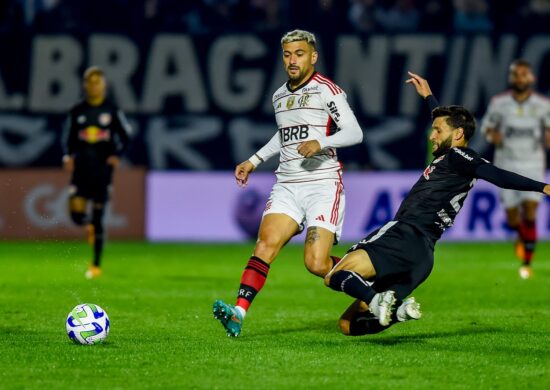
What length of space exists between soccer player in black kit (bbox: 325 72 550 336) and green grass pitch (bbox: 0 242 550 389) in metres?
0.38

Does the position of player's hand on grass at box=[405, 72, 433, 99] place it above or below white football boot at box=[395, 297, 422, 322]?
above

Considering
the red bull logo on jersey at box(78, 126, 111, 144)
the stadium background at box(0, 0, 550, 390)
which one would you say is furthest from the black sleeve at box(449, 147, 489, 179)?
the red bull logo on jersey at box(78, 126, 111, 144)

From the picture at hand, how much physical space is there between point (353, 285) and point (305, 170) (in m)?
1.21

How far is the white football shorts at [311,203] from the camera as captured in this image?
8.05 metres

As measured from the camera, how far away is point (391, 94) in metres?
19.7

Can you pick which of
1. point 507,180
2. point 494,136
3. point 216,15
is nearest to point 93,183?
point 494,136

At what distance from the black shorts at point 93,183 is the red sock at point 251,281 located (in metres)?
5.09

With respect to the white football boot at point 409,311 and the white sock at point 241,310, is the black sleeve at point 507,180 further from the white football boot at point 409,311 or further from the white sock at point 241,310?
the white sock at point 241,310

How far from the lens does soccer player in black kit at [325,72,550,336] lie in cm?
741

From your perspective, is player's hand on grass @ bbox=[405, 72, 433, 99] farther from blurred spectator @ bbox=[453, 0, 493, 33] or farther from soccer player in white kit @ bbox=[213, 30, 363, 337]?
blurred spectator @ bbox=[453, 0, 493, 33]

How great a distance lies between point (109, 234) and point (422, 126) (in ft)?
18.0

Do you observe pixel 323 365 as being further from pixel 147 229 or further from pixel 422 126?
pixel 422 126

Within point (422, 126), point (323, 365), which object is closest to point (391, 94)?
point (422, 126)

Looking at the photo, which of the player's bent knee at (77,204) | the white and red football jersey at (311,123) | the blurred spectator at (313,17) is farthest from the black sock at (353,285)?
the blurred spectator at (313,17)
